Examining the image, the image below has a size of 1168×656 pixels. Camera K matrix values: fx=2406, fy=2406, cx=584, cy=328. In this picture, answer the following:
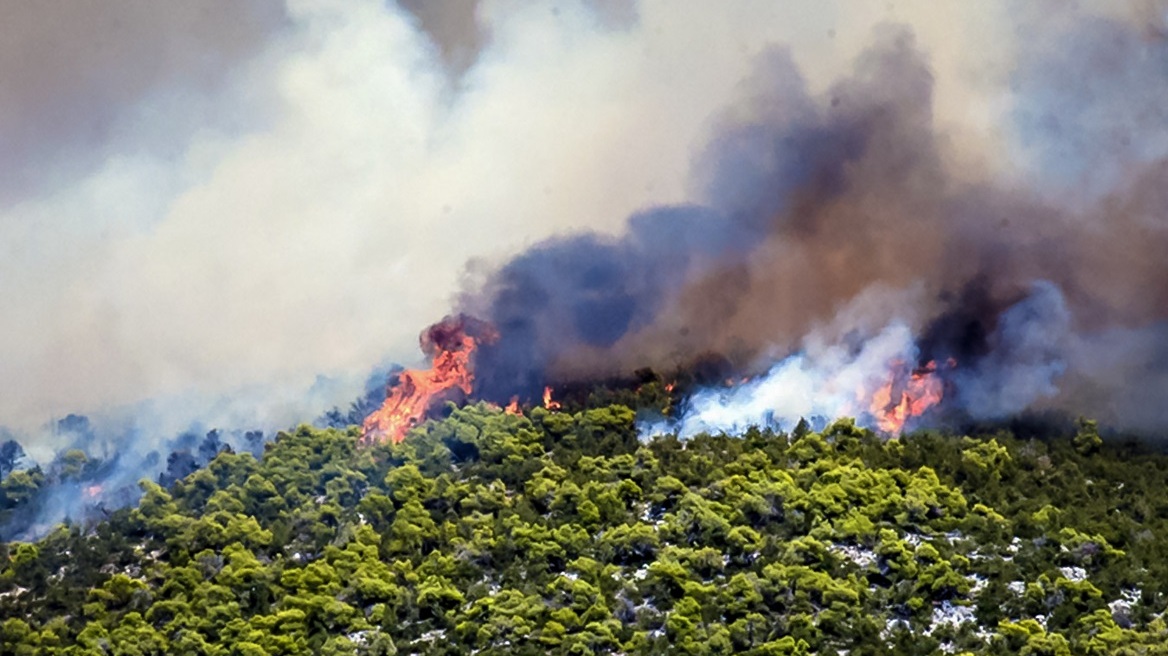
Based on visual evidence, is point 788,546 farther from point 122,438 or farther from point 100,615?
point 122,438

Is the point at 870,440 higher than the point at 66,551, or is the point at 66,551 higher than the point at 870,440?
the point at 870,440

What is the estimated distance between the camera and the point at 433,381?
124m

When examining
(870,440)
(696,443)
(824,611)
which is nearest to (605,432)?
(696,443)

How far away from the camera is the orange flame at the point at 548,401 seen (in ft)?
401

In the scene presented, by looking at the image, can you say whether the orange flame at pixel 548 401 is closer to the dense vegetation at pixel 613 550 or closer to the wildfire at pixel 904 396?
the dense vegetation at pixel 613 550

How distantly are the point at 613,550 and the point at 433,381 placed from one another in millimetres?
22797

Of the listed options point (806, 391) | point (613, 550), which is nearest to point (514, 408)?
point (806, 391)

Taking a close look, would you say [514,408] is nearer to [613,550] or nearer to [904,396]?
[613,550]

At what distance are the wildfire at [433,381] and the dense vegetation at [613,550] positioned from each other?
2.73 m

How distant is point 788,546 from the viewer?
103000 millimetres

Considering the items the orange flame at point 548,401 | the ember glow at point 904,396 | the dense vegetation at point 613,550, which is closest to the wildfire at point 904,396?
the ember glow at point 904,396

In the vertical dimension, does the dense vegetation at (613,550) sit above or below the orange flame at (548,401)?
below

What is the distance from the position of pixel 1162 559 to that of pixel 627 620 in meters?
22.8

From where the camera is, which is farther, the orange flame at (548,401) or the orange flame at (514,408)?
the orange flame at (548,401)
